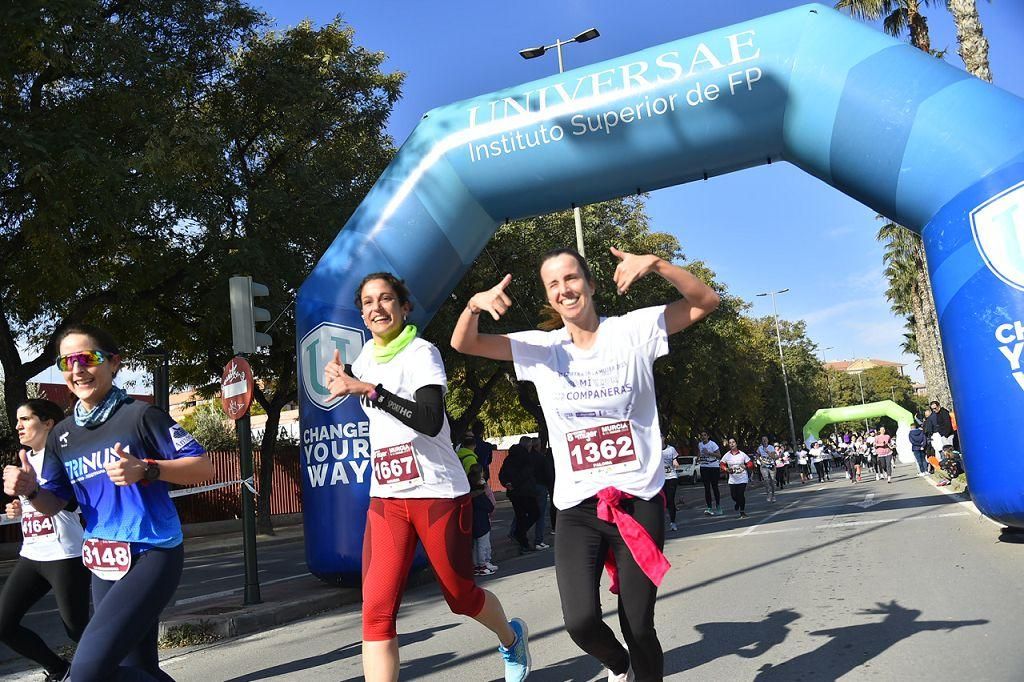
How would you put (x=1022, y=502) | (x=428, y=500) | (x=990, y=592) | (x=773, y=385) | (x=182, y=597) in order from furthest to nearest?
(x=773, y=385) → (x=182, y=597) → (x=1022, y=502) → (x=990, y=592) → (x=428, y=500)

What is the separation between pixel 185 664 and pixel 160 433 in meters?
3.58

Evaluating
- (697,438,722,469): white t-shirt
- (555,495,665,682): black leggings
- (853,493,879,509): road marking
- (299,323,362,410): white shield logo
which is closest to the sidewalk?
(299,323,362,410): white shield logo

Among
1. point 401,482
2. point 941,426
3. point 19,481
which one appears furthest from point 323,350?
point 941,426

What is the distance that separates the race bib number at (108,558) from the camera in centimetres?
314

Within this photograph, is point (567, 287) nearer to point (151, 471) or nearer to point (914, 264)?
point (151, 471)

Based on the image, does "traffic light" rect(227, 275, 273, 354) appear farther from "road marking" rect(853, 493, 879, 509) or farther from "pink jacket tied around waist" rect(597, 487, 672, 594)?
"road marking" rect(853, 493, 879, 509)

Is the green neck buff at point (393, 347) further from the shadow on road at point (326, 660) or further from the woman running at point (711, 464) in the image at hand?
the woman running at point (711, 464)

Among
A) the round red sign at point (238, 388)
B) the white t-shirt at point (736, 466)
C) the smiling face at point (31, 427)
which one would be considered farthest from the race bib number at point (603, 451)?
the white t-shirt at point (736, 466)

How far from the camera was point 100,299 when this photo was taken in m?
15.1

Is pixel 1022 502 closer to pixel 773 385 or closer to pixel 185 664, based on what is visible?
pixel 185 664

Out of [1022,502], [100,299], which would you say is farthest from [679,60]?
[100,299]

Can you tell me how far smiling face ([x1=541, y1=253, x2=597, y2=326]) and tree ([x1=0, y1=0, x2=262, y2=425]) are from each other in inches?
360

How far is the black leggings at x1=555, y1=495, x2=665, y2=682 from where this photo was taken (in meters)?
3.32

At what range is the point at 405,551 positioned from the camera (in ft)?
12.3
